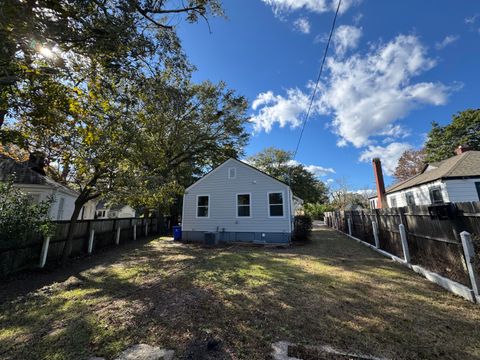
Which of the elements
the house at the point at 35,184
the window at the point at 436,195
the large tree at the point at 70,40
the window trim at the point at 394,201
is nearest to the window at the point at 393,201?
the window trim at the point at 394,201

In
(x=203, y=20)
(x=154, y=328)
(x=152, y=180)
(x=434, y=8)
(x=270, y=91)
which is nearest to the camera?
(x=154, y=328)

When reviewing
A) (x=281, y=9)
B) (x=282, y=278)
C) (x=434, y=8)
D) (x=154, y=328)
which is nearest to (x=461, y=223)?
(x=282, y=278)

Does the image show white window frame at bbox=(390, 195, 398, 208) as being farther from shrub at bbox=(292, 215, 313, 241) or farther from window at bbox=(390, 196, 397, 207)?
shrub at bbox=(292, 215, 313, 241)

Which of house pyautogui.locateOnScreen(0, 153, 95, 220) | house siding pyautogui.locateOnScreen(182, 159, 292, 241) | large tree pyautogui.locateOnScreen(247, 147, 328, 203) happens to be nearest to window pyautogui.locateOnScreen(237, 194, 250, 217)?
house siding pyautogui.locateOnScreen(182, 159, 292, 241)

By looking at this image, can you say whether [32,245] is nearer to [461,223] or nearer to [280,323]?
[280,323]

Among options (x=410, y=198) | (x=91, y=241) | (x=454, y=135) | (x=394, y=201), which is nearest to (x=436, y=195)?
(x=410, y=198)

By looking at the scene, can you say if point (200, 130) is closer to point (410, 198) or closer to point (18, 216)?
point (18, 216)

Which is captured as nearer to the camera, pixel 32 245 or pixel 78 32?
pixel 78 32

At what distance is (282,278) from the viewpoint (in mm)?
5629

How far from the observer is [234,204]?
41.7 ft

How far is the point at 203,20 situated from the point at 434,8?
7.53 metres

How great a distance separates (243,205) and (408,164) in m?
33.6

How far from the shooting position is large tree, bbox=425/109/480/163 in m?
24.2

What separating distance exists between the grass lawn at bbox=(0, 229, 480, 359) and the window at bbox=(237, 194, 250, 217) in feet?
20.4
